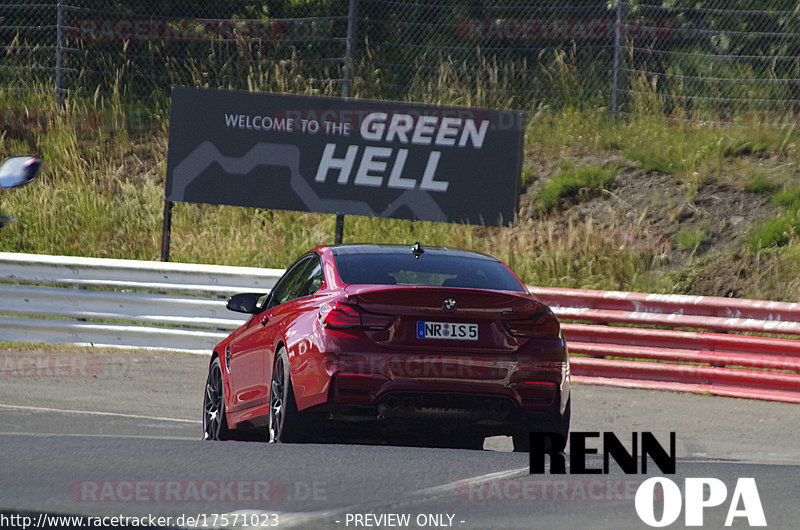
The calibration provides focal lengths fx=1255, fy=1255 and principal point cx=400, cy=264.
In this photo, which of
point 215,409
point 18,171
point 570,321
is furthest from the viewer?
point 570,321

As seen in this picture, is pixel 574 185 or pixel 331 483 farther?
pixel 574 185

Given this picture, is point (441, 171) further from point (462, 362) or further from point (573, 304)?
point (462, 362)

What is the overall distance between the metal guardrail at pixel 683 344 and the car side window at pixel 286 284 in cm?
464

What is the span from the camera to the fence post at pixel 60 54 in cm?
2114

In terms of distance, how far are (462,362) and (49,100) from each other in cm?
1690

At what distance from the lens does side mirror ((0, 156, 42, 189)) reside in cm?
539

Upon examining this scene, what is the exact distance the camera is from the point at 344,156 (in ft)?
55.4

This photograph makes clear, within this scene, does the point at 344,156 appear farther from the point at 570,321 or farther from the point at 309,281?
the point at 309,281

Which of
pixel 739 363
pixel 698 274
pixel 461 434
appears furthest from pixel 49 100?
pixel 461 434

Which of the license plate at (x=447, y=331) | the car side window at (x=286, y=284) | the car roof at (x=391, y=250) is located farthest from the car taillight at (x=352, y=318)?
the car side window at (x=286, y=284)

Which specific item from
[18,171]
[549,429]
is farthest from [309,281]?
[18,171]

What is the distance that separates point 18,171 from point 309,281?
2.97 meters

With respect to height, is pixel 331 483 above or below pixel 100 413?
above

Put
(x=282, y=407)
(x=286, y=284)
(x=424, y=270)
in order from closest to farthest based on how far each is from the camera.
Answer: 1. (x=282, y=407)
2. (x=424, y=270)
3. (x=286, y=284)
